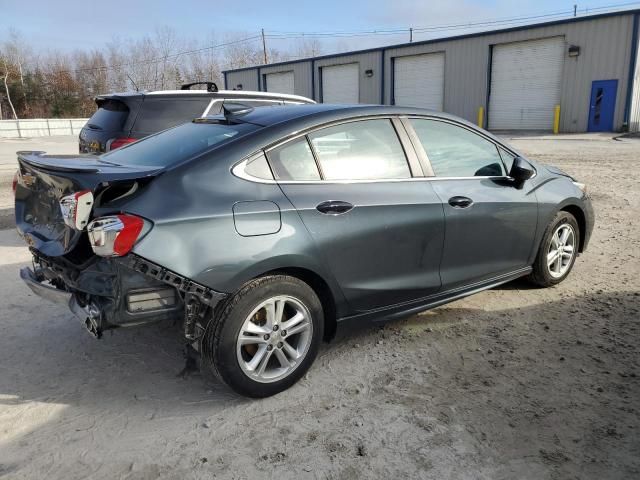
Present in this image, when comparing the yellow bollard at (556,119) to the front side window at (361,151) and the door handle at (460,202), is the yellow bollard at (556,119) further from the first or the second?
the front side window at (361,151)

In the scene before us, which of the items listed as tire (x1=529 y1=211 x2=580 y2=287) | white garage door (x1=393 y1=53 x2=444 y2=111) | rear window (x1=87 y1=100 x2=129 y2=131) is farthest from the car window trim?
white garage door (x1=393 y1=53 x2=444 y2=111)

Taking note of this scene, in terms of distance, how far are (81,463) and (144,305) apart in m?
0.81

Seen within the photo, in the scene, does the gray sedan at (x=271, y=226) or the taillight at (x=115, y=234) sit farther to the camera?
the gray sedan at (x=271, y=226)

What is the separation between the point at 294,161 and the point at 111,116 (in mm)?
4530

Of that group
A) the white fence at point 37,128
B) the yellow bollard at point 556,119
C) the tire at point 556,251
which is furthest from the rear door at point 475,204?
the white fence at point 37,128

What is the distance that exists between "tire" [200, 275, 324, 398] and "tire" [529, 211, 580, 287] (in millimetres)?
2413

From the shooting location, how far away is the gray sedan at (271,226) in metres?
2.83

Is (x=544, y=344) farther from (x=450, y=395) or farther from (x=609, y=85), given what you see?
(x=609, y=85)

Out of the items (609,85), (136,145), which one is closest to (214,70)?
(609,85)

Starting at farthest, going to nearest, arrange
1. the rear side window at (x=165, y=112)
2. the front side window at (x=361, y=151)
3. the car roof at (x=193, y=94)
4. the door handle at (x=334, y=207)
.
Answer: the car roof at (x=193, y=94), the rear side window at (x=165, y=112), the front side window at (x=361, y=151), the door handle at (x=334, y=207)

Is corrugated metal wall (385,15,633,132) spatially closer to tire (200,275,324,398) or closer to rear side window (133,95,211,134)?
rear side window (133,95,211,134)

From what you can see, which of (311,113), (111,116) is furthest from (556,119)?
(311,113)

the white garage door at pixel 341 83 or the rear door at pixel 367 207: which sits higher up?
the white garage door at pixel 341 83

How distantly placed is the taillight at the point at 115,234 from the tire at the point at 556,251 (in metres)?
3.43
